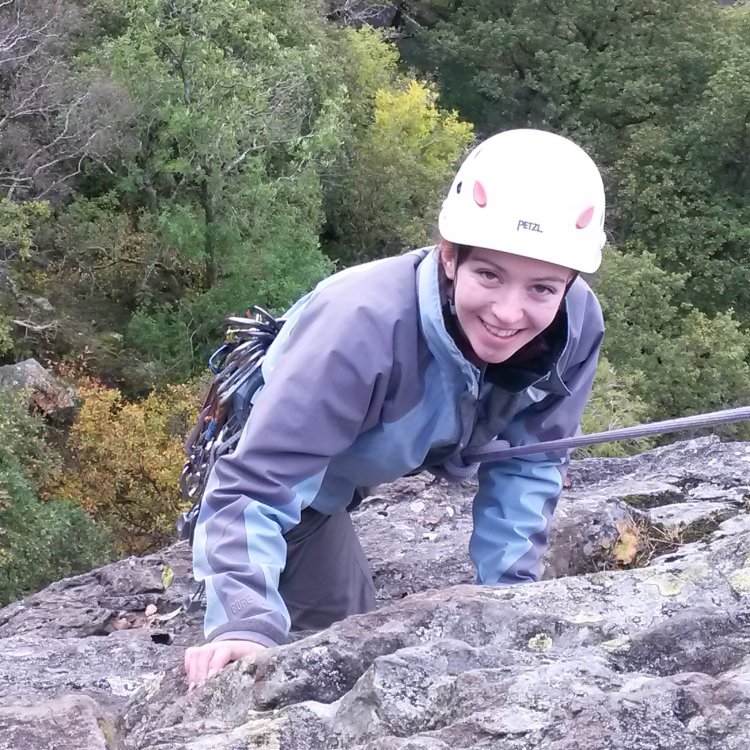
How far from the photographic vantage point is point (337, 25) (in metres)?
22.5

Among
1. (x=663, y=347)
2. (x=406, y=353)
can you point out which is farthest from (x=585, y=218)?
(x=663, y=347)

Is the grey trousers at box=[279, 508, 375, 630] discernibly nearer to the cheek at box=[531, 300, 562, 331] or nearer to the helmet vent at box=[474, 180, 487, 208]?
the cheek at box=[531, 300, 562, 331]

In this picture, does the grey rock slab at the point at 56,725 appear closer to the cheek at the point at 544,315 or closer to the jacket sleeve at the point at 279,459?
the jacket sleeve at the point at 279,459

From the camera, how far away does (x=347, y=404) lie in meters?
1.86

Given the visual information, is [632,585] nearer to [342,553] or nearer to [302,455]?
[302,455]

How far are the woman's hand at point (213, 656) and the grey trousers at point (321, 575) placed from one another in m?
0.65

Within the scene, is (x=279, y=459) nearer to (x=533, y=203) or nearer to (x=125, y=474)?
(x=533, y=203)

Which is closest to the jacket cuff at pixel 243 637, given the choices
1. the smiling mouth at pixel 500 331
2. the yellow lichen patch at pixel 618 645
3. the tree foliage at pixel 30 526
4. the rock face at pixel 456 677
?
the rock face at pixel 456 677

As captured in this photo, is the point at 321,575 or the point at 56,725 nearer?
the point at 56,725

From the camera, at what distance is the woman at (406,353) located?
72.3 inches

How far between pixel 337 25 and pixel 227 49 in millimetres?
7854

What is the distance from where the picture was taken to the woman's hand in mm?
1876

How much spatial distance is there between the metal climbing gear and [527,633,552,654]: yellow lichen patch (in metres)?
0.97

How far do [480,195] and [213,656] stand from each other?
115cm
